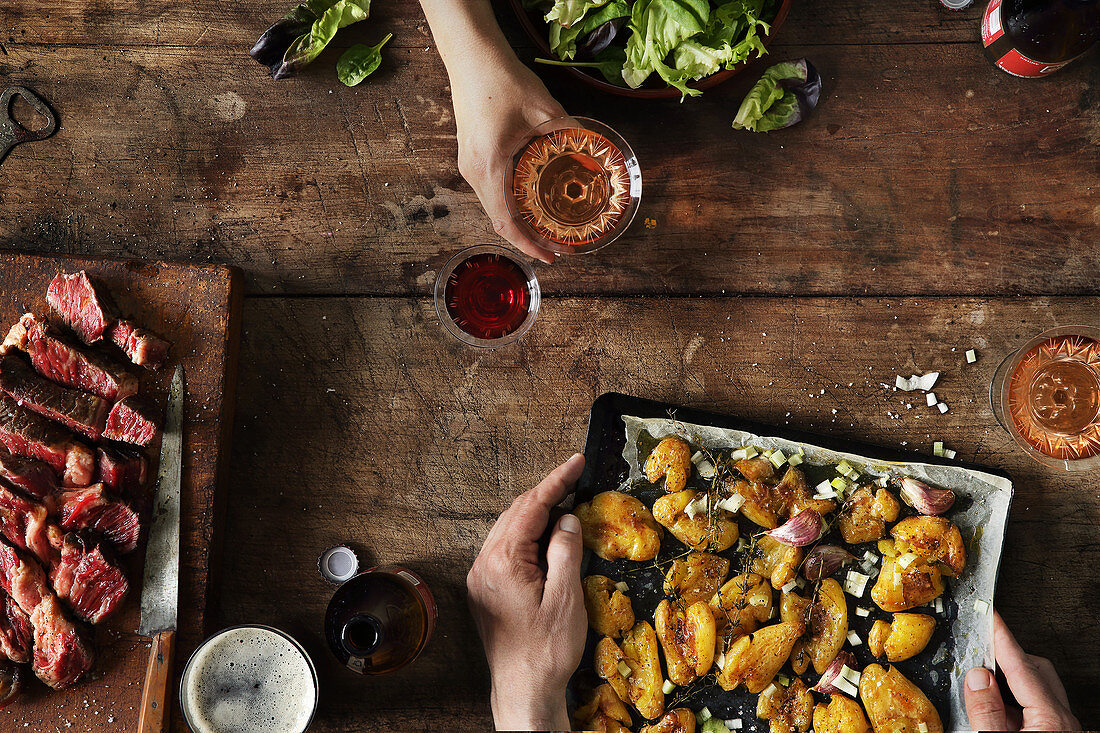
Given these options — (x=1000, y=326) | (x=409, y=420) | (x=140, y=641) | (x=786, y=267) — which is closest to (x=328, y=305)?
(x=409, y=420)

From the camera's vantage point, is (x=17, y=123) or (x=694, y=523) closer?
(x=694, y=523)

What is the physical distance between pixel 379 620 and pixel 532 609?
0.37 m

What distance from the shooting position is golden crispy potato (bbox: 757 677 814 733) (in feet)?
5.97

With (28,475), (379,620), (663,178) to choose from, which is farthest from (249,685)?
(663,178)

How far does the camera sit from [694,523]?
6.06 feet

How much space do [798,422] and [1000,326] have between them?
615 millimetres

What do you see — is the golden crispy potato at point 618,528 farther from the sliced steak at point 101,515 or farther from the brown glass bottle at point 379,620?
the sliced steak at point 101,515

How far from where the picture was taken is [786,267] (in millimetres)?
1997

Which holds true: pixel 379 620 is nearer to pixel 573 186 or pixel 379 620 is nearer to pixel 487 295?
pixel 487 295

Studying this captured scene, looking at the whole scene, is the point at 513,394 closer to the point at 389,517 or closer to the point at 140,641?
the point at 389,517

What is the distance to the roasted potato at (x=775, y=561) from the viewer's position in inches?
72.4

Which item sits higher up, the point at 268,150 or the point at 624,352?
the point at 268,150

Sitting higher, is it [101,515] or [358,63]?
[358,63]

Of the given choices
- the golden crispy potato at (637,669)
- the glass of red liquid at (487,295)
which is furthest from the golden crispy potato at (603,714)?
the glass of red liquid at (487,295)
